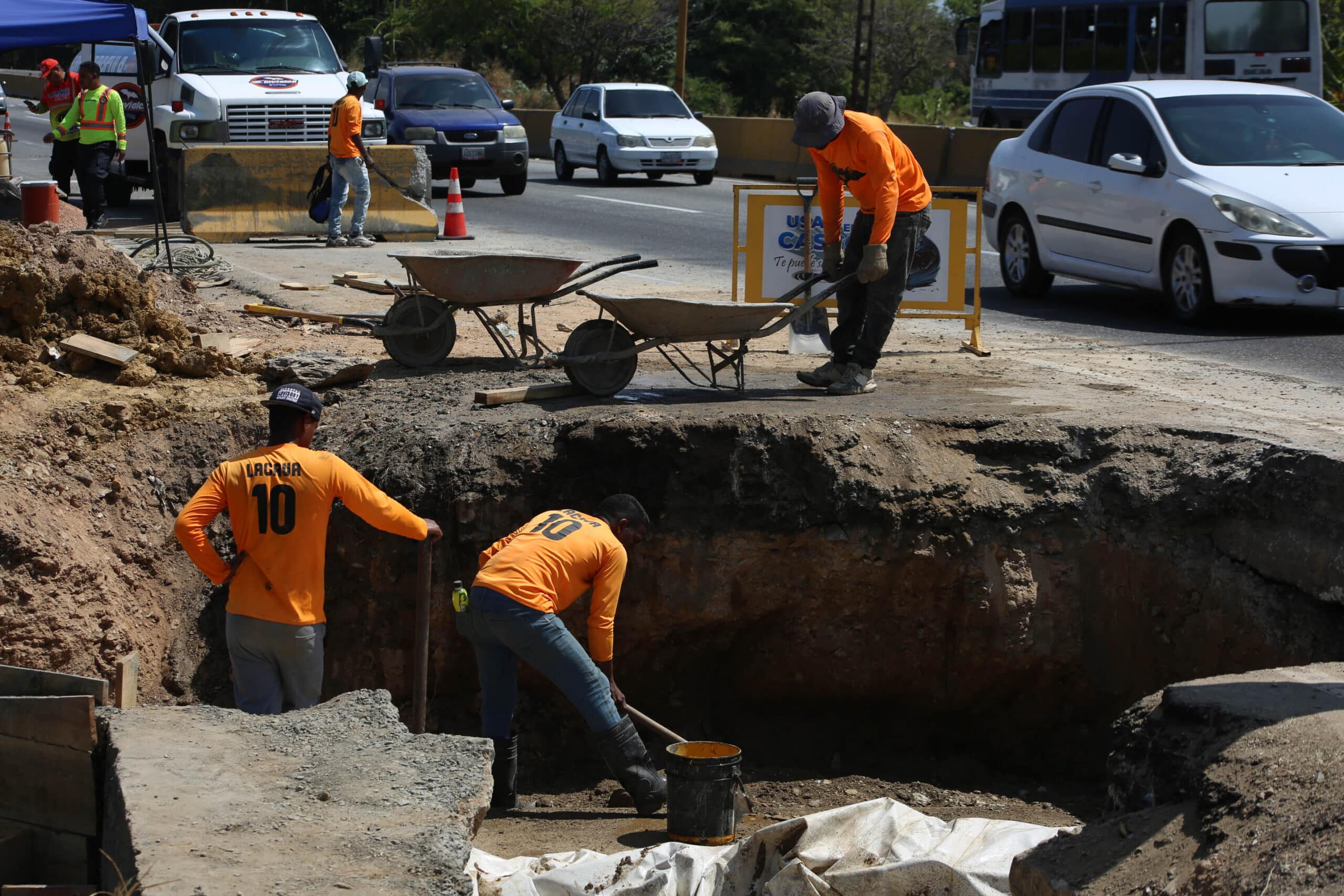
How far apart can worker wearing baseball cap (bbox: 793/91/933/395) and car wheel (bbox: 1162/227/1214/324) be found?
128 inches

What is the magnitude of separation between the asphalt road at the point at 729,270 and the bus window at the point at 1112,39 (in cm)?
634

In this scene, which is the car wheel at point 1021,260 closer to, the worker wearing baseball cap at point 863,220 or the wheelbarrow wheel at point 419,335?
the worker wearing baseball cap at point 863,220

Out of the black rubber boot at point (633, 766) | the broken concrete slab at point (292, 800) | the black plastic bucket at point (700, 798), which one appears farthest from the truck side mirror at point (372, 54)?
the broken concrete slab at point (292, 800)

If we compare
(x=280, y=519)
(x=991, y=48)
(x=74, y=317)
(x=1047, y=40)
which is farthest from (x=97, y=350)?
(x=991, y=48)

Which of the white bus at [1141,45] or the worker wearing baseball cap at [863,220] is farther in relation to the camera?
the white bus at [1141,45]

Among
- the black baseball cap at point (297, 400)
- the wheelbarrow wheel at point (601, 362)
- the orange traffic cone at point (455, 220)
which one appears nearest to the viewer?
the black baseball cap at point (297, 400)

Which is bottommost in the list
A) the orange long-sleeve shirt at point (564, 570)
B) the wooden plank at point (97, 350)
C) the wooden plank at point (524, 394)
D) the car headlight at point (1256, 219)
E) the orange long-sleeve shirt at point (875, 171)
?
the orange long-sleeve shirt at point (564, 570)

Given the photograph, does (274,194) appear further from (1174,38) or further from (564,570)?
(1174,38)

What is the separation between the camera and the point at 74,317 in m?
8.02

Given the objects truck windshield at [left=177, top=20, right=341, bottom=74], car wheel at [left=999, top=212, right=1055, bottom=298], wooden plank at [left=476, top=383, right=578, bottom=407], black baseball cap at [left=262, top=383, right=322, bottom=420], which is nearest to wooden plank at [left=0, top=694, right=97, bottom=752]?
black baseball cap at [left=262, top=383, right=322, bottom=420]

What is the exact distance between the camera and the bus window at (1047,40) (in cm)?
2242

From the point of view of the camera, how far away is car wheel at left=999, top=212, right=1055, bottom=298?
11641mm

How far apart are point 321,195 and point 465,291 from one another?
A: 23.3 ft

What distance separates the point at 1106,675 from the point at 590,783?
267cm
